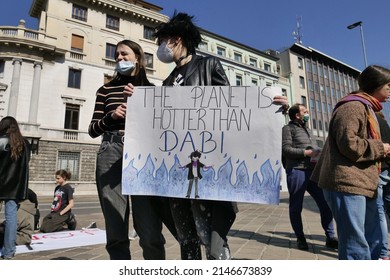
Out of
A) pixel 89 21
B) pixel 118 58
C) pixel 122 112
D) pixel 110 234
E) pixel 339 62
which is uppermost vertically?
pixel 339 62

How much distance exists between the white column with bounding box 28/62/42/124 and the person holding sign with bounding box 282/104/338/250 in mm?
20305

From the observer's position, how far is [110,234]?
82.3 inches

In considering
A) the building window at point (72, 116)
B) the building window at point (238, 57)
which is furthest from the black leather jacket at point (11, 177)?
the building window at point (238, 57)

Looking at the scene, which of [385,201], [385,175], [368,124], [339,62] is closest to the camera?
[368,124]

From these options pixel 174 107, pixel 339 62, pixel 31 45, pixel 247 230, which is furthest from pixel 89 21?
pixel 339 62

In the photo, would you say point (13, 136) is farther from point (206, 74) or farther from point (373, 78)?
point (373, 78)

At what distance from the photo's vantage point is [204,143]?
1940mm

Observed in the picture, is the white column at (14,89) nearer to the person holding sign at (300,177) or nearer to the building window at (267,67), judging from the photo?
the person holding sign at (300,177)

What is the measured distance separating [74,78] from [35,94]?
3.22 metres

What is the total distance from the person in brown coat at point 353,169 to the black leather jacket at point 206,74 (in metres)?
0.82
